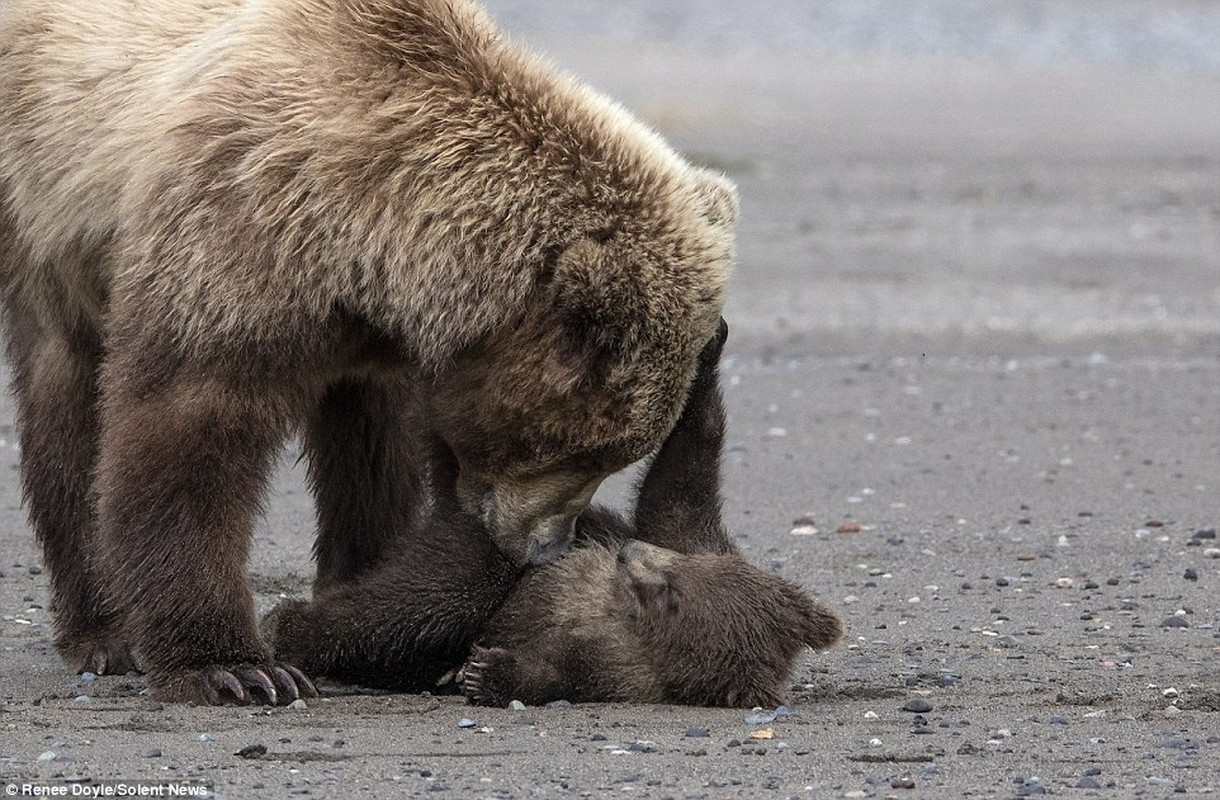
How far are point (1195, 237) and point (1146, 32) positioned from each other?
2698cm

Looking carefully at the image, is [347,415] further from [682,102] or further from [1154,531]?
[682,102]

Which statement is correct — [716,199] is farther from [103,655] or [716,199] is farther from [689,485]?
[103,655]

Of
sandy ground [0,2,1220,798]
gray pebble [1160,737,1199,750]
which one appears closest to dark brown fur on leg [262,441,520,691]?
sandy ground [0,2,1220,798]

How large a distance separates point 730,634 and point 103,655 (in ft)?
7.27

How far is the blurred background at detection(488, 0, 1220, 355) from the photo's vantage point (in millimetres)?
15156

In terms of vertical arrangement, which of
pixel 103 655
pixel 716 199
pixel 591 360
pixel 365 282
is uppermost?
pixel 716 199

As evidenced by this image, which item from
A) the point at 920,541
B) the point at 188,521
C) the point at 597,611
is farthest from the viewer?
the point at 920,541

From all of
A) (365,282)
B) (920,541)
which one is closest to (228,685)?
(365,282)

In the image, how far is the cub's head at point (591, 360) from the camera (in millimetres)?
6074

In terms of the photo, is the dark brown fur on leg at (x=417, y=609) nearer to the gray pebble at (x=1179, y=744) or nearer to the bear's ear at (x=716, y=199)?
the bear's ear at (x=716, y=199)

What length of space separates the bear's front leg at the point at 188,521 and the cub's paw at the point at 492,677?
53 centimetres

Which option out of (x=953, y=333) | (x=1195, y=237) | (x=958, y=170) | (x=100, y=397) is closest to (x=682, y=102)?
(x=958, y=170)

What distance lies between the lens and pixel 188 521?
6207 mm

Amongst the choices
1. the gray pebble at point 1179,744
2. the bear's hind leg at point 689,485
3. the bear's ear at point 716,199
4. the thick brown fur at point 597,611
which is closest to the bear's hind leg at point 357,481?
the thick brown fur at point 597,611
